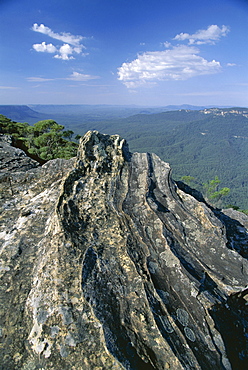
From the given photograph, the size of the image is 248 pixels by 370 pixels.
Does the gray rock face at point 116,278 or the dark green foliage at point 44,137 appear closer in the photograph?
the gray rock face at point 116,278

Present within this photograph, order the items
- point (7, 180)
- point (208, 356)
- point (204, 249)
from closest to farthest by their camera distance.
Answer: point (208, 356)
point (204, 249)
point (7, 180)

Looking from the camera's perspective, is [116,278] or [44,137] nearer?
[116,278]

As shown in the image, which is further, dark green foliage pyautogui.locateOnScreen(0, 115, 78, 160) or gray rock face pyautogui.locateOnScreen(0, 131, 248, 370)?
dark green foliage pyautogui.locateOnScreen(0, 115, 78, 160)

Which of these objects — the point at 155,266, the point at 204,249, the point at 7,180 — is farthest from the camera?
the point at 7,180

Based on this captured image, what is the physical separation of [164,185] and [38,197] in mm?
4978

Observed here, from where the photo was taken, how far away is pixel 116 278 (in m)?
5.17

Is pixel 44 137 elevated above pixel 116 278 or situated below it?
below

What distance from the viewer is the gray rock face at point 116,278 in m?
3.96

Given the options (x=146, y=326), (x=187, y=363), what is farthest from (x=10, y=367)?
(x=187, y=363)

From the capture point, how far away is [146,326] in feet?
14.0

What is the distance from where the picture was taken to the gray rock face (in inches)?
156

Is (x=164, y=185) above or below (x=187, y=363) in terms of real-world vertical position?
above

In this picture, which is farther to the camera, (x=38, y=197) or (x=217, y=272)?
(x=38, y=197)

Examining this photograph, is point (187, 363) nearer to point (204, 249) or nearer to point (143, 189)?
point (204, 249)
